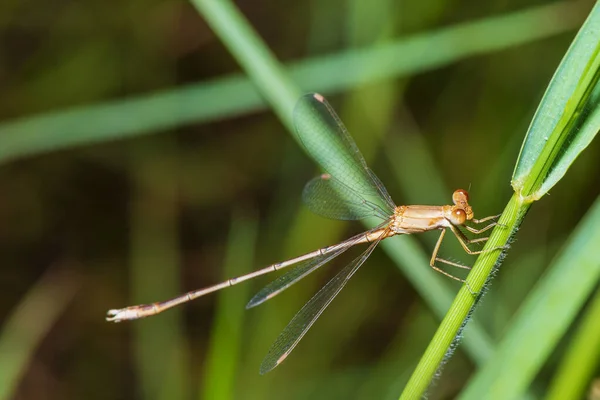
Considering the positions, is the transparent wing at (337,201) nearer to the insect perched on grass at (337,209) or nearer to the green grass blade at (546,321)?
the insect perched on grass at (337,209)

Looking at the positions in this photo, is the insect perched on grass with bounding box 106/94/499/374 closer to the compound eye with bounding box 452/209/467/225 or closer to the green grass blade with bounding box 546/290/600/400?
the compound eye with bounding box 452/209/467/225

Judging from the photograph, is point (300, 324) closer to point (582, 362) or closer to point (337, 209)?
point (337, 209)

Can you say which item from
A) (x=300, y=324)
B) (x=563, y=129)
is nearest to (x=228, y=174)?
(x=300, y=324)

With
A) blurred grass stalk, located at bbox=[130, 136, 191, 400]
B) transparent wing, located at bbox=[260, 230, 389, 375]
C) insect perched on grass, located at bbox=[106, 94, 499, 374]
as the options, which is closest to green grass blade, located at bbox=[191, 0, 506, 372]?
insect perched on grass, located at bbox=[106, 94, 499, 374]

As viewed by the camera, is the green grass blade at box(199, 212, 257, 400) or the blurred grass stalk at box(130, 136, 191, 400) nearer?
the green grass blade at box(199, 212, 257, 400)

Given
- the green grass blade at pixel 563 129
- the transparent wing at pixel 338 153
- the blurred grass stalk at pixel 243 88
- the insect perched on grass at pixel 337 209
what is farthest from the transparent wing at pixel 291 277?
the green grass blade at pixel 563 129
